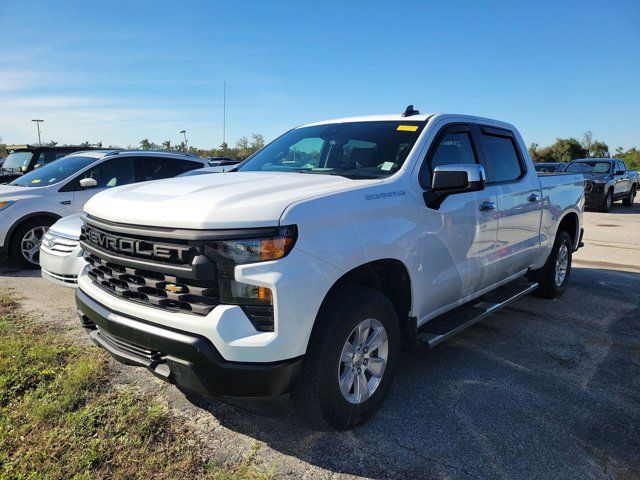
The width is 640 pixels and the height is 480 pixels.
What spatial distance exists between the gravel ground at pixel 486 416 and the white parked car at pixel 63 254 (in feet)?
1.34

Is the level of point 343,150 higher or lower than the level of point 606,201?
higher

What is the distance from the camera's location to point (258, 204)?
2.41 meters

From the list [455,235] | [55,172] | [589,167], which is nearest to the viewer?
[455,235]

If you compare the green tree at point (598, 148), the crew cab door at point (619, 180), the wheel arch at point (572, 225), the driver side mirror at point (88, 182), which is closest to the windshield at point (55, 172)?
the driver side mirror at point (88, 182)

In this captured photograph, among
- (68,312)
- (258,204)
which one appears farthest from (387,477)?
(68,312)

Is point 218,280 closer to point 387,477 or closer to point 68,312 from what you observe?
point 387,477

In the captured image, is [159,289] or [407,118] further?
[407,118]

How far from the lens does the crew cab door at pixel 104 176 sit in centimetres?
741

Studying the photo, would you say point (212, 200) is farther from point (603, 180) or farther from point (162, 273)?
point (603, 180)

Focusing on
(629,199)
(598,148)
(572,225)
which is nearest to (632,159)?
(598,148)

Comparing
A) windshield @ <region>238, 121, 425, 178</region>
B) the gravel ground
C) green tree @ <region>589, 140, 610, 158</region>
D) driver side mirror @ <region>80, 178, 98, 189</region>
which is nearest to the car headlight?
the gravel ground

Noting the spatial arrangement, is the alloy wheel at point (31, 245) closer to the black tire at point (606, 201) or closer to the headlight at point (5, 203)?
the headlight at point (5, 203)

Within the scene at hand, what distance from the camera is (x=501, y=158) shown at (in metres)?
4.46

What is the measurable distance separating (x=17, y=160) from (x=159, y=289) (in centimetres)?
1021
